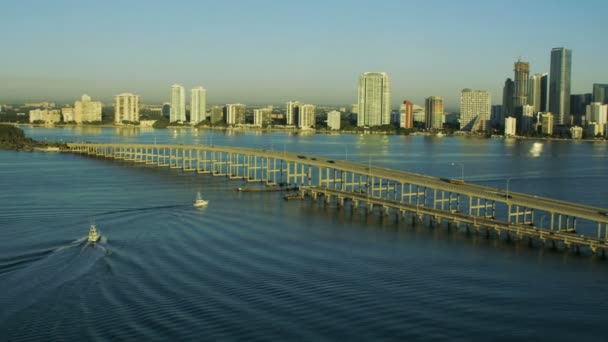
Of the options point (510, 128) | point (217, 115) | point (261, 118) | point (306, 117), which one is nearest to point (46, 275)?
point (510, 128)

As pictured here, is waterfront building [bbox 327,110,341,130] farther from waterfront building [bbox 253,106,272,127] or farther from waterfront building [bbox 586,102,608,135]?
waterfront building [bbox 586,102,608,135]

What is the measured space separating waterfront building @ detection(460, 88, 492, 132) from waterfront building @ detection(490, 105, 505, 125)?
2.51 feet

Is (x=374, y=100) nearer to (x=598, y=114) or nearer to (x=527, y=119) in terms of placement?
(x=527, y=119)

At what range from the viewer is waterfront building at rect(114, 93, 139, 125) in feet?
339

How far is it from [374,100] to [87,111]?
4354 centimetres

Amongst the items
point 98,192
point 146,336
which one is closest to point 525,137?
point 98,192

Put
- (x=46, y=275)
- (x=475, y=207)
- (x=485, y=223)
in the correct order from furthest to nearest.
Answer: (x=475, y=207)
(x=485, y=223)
(x=46, y=275)

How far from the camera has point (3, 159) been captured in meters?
41.3

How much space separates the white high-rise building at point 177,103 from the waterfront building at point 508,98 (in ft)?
165

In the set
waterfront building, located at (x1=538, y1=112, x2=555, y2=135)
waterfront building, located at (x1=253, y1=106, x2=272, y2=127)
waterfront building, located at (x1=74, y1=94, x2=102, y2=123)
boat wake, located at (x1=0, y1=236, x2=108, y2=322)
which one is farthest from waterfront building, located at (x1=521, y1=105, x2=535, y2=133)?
boat wake, located at (x1=0, y1=236, x2=108, y2=322)

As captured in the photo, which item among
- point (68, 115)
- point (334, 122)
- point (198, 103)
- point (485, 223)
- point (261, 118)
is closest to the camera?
point (485, 223)

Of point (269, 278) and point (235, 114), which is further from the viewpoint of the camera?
point (235, 114)

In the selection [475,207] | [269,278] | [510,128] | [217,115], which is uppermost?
[217,115]

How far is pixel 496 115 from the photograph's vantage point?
105m
